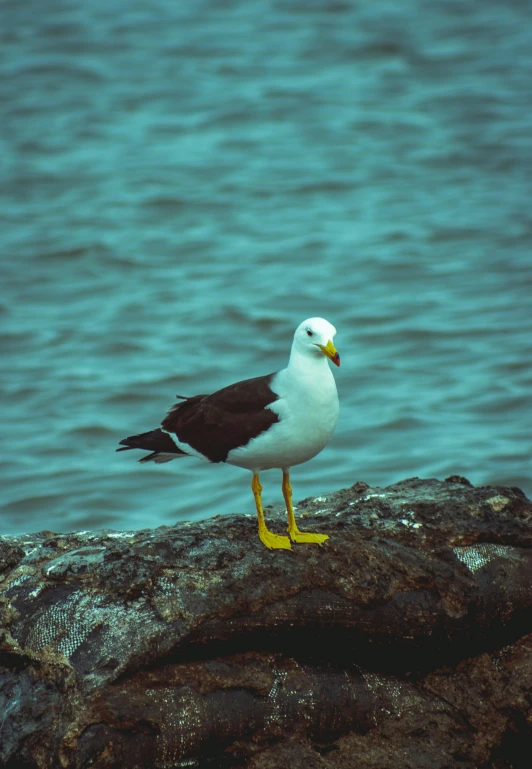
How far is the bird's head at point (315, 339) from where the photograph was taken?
192 inches

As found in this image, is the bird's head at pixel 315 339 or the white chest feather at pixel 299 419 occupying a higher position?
the bird's head at pixel 315 339

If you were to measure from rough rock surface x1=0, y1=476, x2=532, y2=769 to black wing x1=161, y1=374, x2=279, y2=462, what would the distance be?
419mm

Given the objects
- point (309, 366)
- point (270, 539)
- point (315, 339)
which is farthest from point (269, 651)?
point (315, 339)

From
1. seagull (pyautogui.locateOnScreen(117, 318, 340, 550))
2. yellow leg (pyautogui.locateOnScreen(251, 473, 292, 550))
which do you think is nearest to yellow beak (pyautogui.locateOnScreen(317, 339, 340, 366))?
seagull (pyautogui.locateOnScreen(117, 318, 340, 550))

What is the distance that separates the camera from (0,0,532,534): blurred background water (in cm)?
995

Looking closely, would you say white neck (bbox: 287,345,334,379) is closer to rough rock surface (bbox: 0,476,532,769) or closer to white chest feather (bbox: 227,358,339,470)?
white chest feather (bbox: 227,358,339,470)

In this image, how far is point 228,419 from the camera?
16.6 feet

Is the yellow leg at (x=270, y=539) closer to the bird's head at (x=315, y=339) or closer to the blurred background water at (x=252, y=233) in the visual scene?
the bird's head at (x=315, y=339)

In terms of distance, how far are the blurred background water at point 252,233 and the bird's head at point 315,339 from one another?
372cm

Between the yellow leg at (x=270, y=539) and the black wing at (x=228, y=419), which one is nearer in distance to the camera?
the yellow leg at (x=270, y=539)

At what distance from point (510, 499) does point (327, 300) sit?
8.25 m

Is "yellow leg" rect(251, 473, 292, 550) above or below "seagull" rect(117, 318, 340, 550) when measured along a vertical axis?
below

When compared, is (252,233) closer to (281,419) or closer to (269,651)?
(281,419)

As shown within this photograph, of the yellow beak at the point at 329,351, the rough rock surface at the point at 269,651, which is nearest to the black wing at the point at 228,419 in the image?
the yellow beak at the point at 329,351
